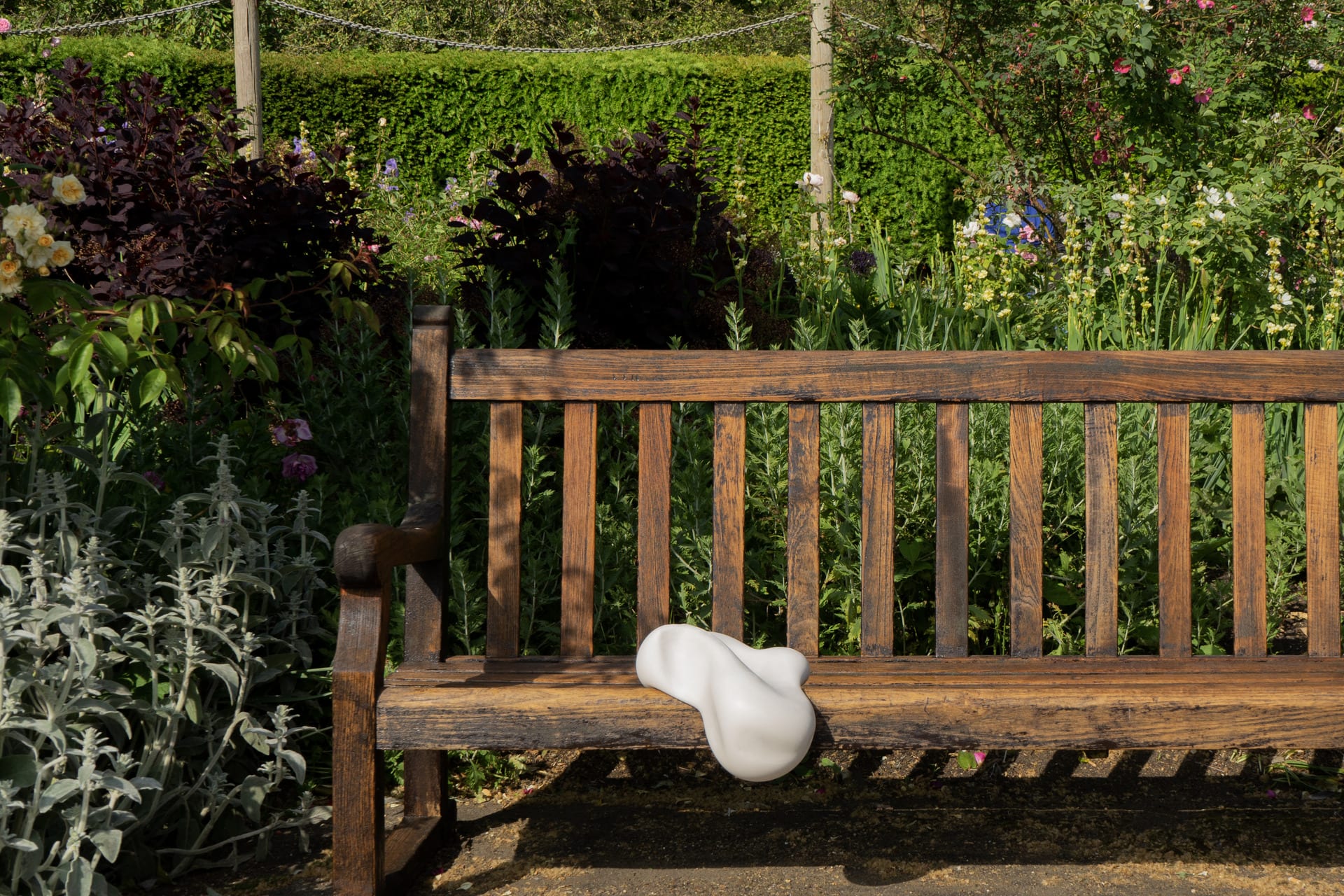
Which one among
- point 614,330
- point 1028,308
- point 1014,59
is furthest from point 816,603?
point 1014,59

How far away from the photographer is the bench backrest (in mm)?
2344

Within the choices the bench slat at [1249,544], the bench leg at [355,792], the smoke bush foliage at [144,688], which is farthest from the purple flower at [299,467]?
the bench slat at [1249,544]

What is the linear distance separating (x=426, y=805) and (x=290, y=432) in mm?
918

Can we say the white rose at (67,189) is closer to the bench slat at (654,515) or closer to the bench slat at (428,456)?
the bench slat at (428,456)

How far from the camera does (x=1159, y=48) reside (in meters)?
4.07

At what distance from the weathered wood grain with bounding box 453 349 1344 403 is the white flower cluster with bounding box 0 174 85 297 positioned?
703mm

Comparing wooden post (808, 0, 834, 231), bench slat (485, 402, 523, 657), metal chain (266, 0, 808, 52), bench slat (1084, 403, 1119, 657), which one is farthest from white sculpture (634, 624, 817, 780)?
metal chain (266, 0, 808, 52)

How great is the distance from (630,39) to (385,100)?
23.5 ft

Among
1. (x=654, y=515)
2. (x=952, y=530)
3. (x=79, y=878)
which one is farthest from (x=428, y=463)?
(x=952, y=530)

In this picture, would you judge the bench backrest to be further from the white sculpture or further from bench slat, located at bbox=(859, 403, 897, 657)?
the white sculpture

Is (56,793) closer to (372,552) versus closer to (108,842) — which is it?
(108,842)

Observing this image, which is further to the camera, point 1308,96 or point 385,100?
point 385,100

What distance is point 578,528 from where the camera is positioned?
2.41 meters

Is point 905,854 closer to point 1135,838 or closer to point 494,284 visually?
point 1135,838
